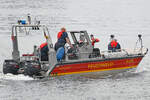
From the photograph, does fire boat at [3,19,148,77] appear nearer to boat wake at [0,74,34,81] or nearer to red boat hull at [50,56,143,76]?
red boat hull at [50,56,143,76]

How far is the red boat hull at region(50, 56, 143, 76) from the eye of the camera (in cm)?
1806

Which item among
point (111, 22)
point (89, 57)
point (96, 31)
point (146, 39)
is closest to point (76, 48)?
point (89, 57)

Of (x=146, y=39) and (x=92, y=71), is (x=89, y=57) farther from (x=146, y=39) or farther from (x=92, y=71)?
(x=146, y=39)

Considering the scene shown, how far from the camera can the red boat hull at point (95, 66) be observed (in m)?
18.1

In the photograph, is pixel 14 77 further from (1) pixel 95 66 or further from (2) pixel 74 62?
(1) pixel 95 66

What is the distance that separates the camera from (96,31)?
3653 centimetres

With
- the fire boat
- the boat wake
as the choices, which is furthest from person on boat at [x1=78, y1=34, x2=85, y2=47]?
the boat wake

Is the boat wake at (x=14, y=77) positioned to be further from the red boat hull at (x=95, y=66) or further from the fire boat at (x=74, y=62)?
the red boat hull at (x=95, y=66)

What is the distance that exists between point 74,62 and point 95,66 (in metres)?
1.15

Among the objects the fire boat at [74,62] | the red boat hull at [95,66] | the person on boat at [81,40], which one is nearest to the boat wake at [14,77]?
the fire boat at [74,62]

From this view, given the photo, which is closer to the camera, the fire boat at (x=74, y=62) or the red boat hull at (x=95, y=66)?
the fire boat at (x=74, y=62)

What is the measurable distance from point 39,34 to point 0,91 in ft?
55.3

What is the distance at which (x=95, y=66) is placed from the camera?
1878 cm

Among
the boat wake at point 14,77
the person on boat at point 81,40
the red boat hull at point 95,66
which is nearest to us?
the boat wake at point 14,77
